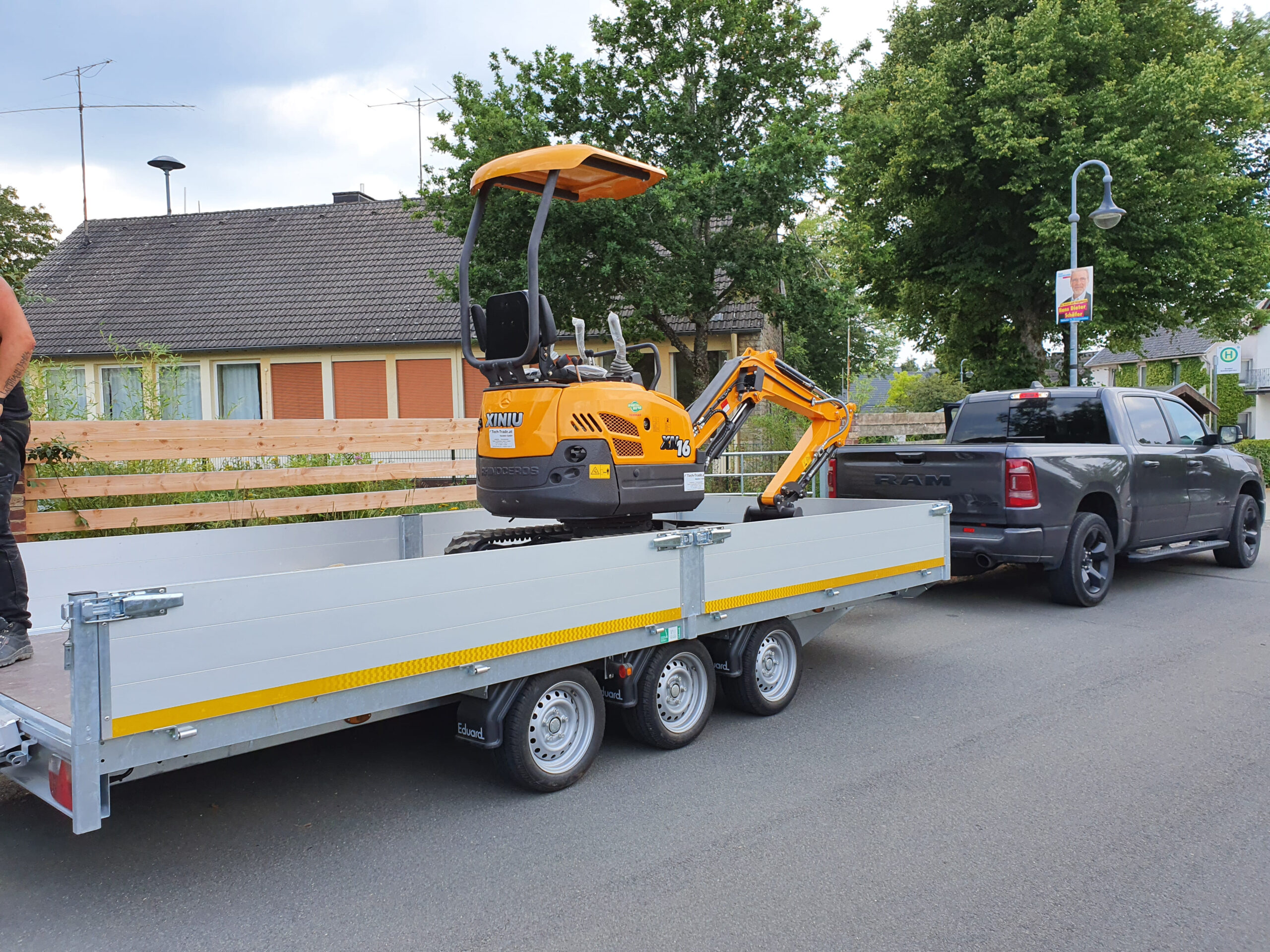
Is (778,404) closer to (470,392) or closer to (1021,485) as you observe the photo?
(1021,485)

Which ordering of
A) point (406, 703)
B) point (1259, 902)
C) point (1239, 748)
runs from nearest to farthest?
1. point (1259, 902)
2. point (406, 703)
3. point (1239, 748)

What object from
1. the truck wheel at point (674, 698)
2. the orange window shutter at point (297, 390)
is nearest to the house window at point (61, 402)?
the truck wheel at point (674, 698)

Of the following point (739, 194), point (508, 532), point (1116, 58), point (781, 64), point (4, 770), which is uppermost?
point (1116, 58)

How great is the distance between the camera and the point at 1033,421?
975 cm

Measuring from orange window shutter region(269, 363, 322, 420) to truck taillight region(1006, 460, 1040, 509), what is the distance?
16.4 metres

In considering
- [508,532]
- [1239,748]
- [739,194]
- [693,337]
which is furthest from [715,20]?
[1239,748]

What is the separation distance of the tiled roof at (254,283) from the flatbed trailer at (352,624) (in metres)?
13.6

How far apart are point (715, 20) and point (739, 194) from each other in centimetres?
310

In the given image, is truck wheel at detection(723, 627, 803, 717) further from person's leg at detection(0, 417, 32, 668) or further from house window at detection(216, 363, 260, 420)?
house window at detection(216, 363, 260, 420)

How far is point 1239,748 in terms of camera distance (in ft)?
16.5

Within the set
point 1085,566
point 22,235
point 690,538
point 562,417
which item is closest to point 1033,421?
point 1085,566

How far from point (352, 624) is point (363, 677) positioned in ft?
0.73

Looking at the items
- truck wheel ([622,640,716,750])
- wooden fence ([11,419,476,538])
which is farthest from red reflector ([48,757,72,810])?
wooden fence ([11,419,476,538])

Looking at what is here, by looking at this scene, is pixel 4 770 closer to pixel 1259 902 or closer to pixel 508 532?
pixel 508 532
